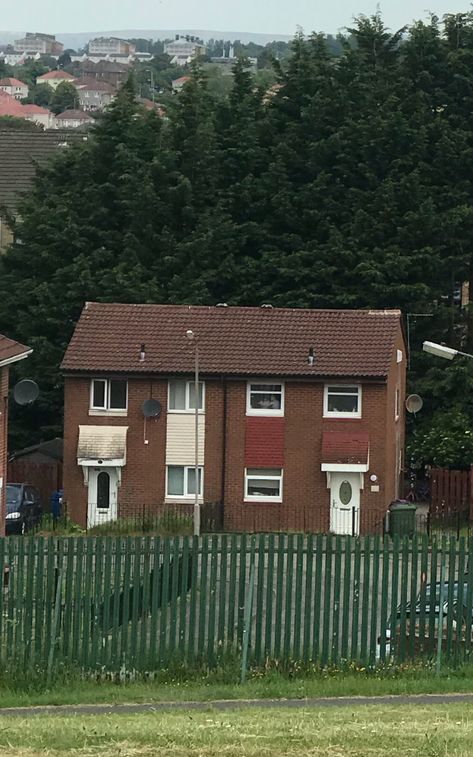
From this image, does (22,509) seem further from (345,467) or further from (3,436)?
(345,467)

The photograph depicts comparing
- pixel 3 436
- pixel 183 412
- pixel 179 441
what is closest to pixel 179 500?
pixel 179 441

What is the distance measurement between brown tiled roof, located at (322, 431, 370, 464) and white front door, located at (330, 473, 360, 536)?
53 cm

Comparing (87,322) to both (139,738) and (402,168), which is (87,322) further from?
(139,738)

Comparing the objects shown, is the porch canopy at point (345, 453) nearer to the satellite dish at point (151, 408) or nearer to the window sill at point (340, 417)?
the window sill at point (340, 417)

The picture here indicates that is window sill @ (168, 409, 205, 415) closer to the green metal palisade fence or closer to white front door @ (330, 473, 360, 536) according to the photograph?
white front door @ (330, 473, 360, 536)

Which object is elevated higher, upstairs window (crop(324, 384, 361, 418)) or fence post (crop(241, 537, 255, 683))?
upstairs window (crop(324, 384, 361, 418))

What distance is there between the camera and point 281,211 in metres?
57.7

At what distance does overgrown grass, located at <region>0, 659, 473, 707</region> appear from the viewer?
19.5 meters

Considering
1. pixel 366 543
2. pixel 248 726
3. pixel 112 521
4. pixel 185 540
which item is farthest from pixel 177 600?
pixel 112 521

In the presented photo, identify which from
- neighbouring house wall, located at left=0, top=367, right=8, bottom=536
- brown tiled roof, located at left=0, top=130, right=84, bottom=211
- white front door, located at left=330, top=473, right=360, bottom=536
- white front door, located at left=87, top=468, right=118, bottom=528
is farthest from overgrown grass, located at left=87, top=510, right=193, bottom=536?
brown tiled roof, located at left=0, top=130, right=84, bottom=211

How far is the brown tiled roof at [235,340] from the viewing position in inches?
1828

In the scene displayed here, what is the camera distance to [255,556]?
20.4 metres

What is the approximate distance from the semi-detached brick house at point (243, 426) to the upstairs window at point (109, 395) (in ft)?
0.09

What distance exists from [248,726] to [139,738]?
49.9 inches
